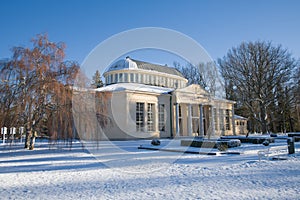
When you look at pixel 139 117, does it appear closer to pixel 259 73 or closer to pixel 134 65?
pixel 134 65

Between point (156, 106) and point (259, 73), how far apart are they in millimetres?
14191

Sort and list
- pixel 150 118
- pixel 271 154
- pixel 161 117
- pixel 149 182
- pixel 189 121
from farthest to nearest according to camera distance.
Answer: pixel 189 121
pixel 161 117
pixel 150 118
pixel 271 154
pixel 149 182

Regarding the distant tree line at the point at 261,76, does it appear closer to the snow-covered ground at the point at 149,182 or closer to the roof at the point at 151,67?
the roof at the point at 151,67

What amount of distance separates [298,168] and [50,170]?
8324mm

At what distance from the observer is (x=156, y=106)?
90.1 feet

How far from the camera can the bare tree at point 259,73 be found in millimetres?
29906

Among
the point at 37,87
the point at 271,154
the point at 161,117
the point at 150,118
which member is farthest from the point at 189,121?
the point at 37,87

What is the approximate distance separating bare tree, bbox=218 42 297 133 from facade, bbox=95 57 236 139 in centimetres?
413

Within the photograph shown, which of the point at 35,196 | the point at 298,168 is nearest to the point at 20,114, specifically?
the point at 35,196

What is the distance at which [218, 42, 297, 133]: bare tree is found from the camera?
29906 millimetres

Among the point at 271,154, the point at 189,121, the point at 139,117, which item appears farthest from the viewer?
the point at 189,121

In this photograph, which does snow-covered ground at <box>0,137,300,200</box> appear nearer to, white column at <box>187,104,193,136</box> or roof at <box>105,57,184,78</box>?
white column at <box>187,104,193,136</box>

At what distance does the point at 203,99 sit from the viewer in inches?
1217

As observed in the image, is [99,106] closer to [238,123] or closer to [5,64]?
[5,64]
